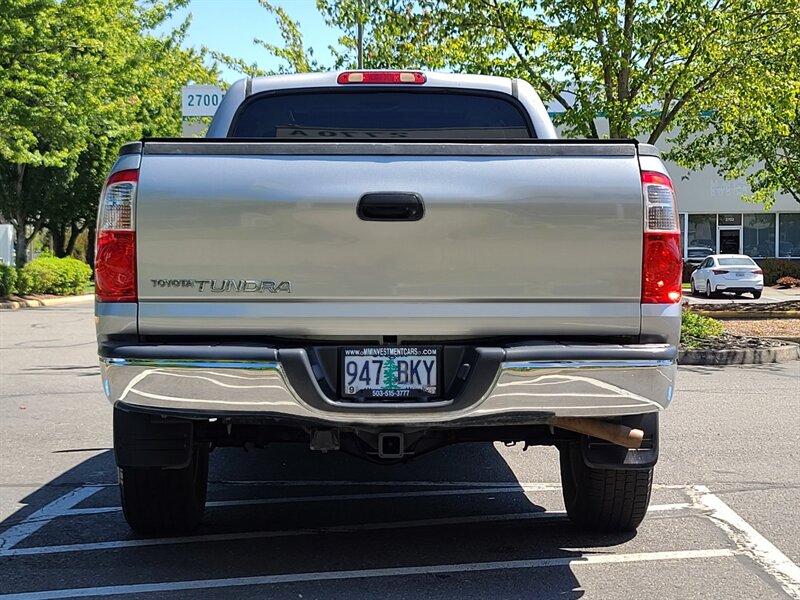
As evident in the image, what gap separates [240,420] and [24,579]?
1.23m

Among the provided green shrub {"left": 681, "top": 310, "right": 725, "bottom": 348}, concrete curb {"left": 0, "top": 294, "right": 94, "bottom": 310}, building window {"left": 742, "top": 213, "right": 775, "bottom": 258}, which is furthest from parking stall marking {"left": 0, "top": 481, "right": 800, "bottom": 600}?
building window {"left": 742, "top": 213, "right": 775, "bottom": 258}

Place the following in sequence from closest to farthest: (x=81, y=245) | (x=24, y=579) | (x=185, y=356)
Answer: (x=185, y=356) < (x=24, y=579) < (x=81, y=245)

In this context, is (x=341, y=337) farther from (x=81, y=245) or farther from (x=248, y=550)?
(x=81, y=245)

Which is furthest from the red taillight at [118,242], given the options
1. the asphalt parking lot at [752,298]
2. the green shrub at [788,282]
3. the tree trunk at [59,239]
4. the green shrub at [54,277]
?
the green shrub at [788,282]

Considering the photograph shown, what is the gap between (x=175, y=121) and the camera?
3500cm

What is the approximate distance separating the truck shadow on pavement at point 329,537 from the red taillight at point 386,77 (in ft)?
8.02

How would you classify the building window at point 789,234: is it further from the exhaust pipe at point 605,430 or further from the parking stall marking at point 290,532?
the exhaust pipe at point 605,430

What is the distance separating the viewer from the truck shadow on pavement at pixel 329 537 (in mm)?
4125

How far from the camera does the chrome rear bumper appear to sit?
3719 mm

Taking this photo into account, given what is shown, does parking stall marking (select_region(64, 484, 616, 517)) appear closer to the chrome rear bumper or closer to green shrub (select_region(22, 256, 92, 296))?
the chrome rear bumper

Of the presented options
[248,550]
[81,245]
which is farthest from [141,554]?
[81,245]

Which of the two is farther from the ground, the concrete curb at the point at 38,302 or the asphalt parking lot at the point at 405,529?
the concrete curb at the point at 38,302

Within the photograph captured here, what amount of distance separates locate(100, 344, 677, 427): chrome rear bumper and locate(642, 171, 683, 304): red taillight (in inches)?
9.1

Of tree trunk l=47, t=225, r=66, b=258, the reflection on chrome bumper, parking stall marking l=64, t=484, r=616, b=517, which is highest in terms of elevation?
tree trunk l=47, t=225, r=66, b=258
